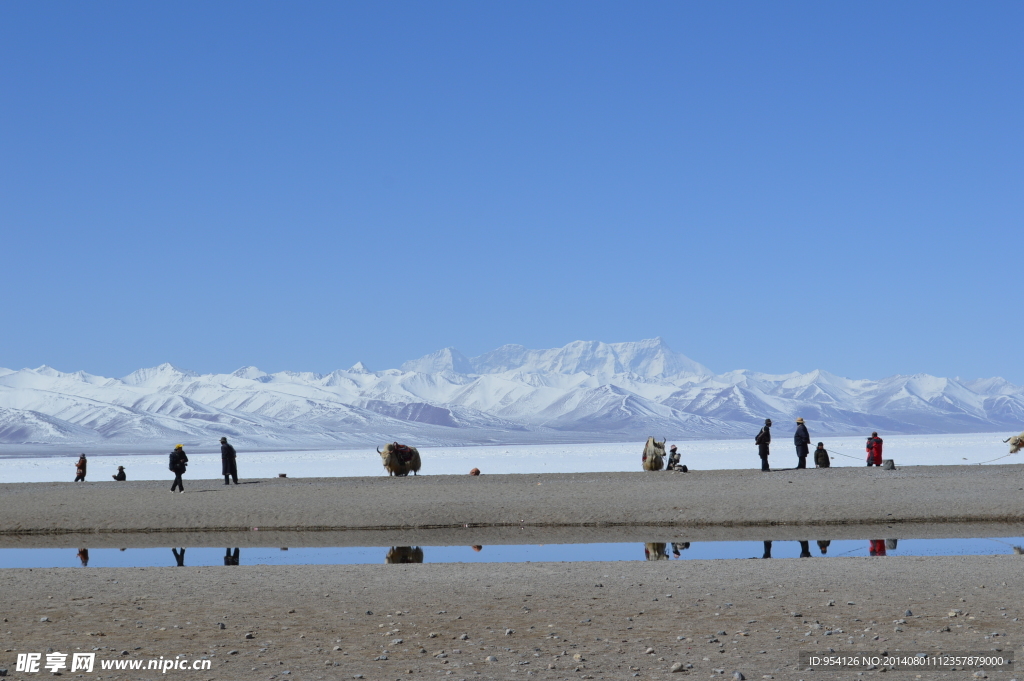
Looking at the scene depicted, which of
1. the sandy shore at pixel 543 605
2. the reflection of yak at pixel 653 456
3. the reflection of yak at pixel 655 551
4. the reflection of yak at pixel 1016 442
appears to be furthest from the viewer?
the reflection of yak at pixel 653 456

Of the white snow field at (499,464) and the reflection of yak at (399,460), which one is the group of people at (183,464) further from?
the reflection of yak at (399,460)

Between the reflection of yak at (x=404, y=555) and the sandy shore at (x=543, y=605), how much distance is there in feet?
4.59

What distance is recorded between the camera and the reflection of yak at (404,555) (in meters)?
17.7

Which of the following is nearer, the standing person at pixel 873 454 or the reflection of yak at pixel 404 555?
the reflection of yak at pixel 404 555

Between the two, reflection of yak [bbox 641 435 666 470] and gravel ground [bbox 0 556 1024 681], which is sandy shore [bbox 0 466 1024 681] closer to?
gravel ground [bbox 0 556 1024 681]

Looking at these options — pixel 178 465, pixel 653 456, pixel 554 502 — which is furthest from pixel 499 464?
pixel 554 502

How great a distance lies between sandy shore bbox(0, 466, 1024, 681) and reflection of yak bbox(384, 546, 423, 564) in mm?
1398

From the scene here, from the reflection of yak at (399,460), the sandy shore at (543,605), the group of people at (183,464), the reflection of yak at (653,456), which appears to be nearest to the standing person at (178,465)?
the group of people at (183,464)

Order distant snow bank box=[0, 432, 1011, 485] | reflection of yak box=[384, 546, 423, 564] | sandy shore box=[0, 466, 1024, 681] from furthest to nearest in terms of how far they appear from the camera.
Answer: distant snow bank box=[0, 432, 1011, 485]
reflection of yak box=[384, 546, 423, 564]
sandy shore box=[0, 466, 1024, 681]

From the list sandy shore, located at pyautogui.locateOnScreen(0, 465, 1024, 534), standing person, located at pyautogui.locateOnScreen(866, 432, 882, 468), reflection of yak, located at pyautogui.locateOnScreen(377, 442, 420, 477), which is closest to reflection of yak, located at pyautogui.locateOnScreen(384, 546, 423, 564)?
sandy shore, located at pyautogui.locateOnScreen(0, 465, 1024, 534)

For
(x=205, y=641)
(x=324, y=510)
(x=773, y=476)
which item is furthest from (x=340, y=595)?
(x=773, y=476)

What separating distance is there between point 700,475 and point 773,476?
7.25 ft

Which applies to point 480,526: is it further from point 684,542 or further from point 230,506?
point 230,506

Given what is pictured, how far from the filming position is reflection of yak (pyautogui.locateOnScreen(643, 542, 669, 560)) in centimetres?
1742
